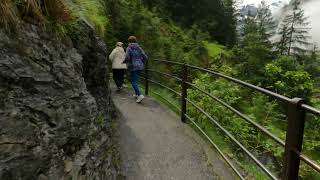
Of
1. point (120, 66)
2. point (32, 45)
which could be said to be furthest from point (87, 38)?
point (120, 66)

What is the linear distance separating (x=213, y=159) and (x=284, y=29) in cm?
4950

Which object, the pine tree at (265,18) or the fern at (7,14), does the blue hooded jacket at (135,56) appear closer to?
the fern at (7,14)

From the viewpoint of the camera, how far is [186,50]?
81.9 ft

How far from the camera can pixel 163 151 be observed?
236 inches

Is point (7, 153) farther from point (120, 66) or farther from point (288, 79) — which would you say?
point (288, 79)

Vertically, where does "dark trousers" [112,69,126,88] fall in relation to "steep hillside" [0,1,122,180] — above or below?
below

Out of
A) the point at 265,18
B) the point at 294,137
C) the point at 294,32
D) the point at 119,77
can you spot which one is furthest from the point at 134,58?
the point at 265,18

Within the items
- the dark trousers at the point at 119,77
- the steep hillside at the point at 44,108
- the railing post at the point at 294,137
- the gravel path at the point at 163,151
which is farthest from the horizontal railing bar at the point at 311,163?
the dark trousers at the point at 119,77

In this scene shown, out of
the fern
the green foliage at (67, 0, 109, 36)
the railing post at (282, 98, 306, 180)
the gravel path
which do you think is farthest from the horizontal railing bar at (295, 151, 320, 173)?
the green foliage at (67, 0, 109, 36)

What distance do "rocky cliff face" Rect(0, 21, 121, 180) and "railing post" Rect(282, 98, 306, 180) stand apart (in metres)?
2.06

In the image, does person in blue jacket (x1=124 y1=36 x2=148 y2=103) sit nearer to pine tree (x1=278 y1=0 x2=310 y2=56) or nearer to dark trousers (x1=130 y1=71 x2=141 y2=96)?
dark trousers (x1=130 y1=71 x2=141 y2=96)

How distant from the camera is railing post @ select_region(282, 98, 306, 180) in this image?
2.85m

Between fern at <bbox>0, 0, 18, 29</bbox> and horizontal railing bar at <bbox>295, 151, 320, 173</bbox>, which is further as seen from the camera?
fern at <bbox>0, 0, 18, 29</bbox>

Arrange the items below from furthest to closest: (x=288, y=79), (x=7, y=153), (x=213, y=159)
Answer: (x=288, y=79) < (x=213, y=159) < (x=7, y=153)
